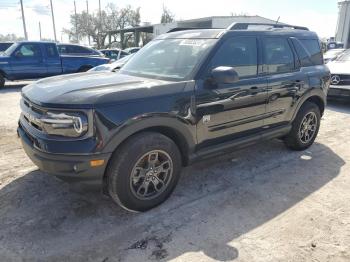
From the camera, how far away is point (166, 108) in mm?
3156

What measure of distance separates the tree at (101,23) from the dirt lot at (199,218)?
176ft

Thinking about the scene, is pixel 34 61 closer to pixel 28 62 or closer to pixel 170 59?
pixel 28 62

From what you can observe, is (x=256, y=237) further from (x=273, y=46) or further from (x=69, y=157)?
(x=273, y=46)

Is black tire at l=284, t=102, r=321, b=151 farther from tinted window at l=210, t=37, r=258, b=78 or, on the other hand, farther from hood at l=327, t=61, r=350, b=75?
hood at l=327, t=61, r=350, b=75

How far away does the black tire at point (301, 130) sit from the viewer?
16.1 ft

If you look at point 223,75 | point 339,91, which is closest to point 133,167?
point 223,75

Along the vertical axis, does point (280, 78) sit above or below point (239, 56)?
below

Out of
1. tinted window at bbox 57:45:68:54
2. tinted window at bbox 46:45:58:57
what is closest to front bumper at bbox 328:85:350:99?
tinted window at bbox 46:45:58:57

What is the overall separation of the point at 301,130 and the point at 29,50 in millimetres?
10743

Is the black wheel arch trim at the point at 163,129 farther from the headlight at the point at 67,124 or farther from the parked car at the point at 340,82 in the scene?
the parked car at the point at 340,82

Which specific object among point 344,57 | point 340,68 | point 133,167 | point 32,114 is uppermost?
point 344,57

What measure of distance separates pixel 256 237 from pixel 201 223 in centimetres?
53

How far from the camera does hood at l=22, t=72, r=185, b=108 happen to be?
281 cm

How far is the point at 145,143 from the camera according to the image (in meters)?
3.07
